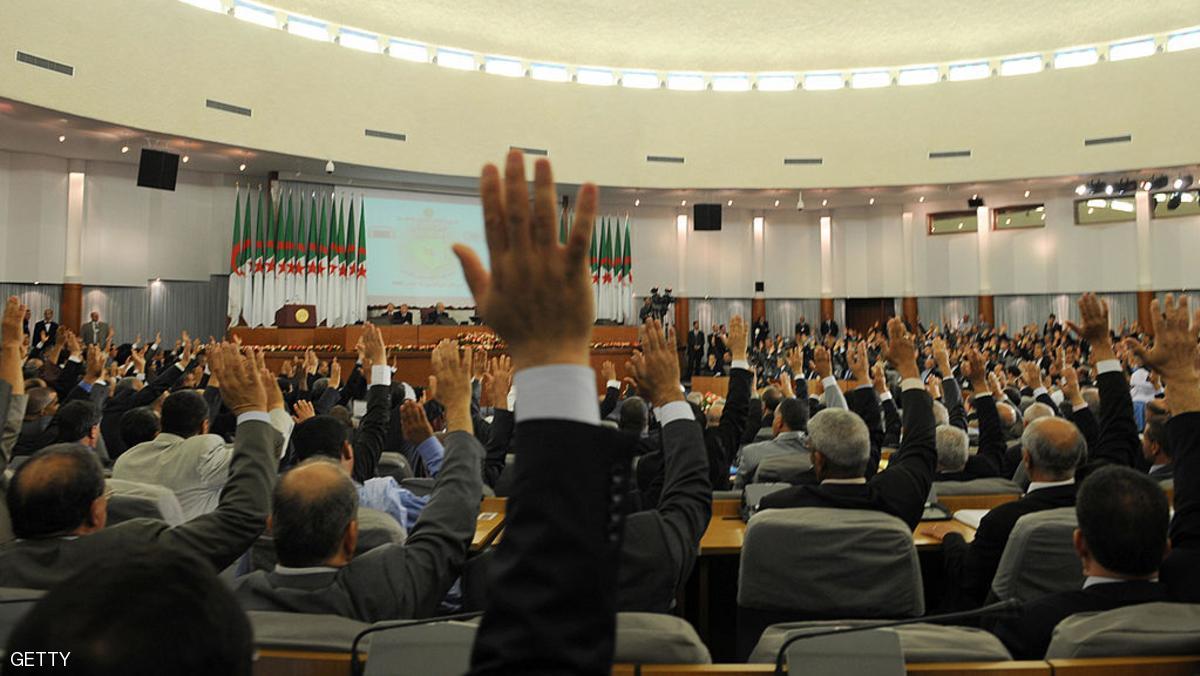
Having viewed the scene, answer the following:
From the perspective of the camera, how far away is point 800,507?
103 inches

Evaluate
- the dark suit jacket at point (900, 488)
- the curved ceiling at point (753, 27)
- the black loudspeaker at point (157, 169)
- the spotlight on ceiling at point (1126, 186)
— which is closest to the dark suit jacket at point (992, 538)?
the dark suit jacket at point (900, 488)

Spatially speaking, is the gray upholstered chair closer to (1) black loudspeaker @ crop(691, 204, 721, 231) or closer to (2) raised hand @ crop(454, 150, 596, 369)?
(2) raised hand @ crop(454, 150, 596, 369)

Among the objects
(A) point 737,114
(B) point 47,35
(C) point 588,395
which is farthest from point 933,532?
(A) point 737,114

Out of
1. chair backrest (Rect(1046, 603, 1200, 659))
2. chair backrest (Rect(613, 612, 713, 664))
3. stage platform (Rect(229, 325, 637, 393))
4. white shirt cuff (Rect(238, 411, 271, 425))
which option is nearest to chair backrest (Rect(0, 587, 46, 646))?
white shirt cuff (Rect(238, 411, 271, 425))

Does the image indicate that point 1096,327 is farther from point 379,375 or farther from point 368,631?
point 379,375

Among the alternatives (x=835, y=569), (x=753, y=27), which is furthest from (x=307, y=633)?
(x=753, y=27)

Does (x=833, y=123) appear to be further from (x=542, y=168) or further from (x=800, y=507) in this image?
(x=542, y=168)

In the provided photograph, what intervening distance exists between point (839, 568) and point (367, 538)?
1.44 metres

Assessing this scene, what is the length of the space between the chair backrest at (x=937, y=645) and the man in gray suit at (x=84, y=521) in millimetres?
1214

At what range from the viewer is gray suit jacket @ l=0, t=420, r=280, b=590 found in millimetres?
1814

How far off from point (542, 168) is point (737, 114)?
60.9 ft

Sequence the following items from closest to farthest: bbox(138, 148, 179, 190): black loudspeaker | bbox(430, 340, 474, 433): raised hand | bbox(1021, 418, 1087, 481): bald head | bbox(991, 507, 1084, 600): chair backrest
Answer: bbox(430, 340, 474, 433): raised hand → bbox(991, 507, 1084, 600): chair backrest → bbox(1021, 418, 1087, 481): bald head → bbox(138, 148, 179, 190): black loudspeaker

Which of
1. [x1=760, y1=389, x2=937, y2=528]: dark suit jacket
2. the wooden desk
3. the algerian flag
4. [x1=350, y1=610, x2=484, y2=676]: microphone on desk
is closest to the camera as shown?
[x1=350, y1=610, x2=484, y2=676]: microphone on desk

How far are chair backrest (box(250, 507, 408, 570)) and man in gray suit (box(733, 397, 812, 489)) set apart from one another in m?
2.55
